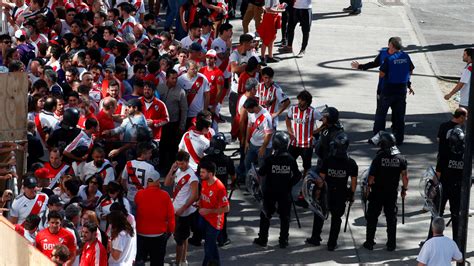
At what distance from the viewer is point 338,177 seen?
14.5m

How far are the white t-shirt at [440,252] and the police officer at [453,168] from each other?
214cm

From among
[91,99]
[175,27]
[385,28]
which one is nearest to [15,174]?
[91,99]

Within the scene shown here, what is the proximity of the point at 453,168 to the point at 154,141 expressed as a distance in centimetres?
393

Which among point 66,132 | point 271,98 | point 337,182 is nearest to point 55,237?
point 66,132

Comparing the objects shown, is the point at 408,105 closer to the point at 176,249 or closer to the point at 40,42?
the point at 40,42

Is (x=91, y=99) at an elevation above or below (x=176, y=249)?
above

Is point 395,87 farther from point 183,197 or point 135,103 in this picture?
point 183,197

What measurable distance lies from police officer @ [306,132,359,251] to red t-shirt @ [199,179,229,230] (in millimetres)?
1456

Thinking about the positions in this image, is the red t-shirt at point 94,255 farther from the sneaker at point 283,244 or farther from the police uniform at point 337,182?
the police uniform at point 337,182

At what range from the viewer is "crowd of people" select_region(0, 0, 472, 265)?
12.9 meters

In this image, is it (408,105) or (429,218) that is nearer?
(429,218)

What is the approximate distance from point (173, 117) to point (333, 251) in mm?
3445

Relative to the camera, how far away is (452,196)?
592 inches

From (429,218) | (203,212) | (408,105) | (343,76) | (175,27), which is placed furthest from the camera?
(175,27)
